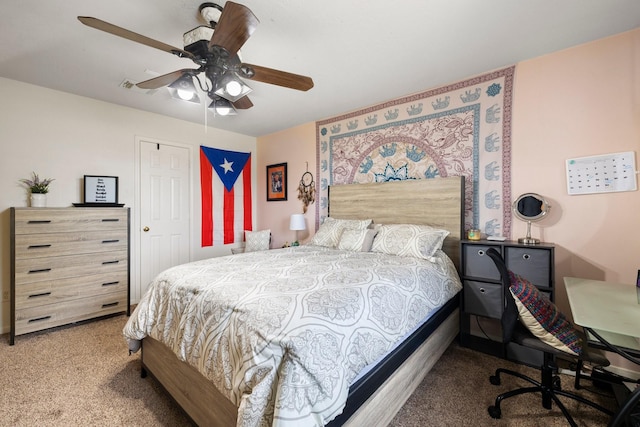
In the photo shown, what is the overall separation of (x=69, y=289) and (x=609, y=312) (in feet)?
14.0

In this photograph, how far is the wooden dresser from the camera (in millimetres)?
2488

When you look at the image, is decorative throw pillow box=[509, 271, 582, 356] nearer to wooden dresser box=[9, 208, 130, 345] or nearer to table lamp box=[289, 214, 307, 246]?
table lamp box=[289, 214, 307, 246]

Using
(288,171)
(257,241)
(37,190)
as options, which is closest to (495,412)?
(257,241)

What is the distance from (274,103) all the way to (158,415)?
3081 millimetres

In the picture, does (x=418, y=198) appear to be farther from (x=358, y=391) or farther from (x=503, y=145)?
(x=358, y=391)

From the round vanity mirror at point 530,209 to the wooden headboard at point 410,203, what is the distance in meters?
0.45

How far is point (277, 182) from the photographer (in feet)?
14.5

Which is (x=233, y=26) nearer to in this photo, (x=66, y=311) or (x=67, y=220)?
(x=67, y=220)

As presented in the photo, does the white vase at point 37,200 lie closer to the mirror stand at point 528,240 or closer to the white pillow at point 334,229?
the white pillow at point 334,229

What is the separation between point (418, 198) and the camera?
9.34 ft

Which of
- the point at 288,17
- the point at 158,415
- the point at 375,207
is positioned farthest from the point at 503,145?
the point at 158,415

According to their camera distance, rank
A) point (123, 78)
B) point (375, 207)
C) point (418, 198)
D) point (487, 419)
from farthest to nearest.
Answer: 1. point (375, 207)
2. point (418, 198)
3. point (123, 78)
4. point (487, 419)

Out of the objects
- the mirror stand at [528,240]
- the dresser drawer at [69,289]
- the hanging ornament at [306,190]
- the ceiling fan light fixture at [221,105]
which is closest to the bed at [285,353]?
the mirror stand at [528,240]

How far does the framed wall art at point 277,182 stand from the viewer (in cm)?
430
